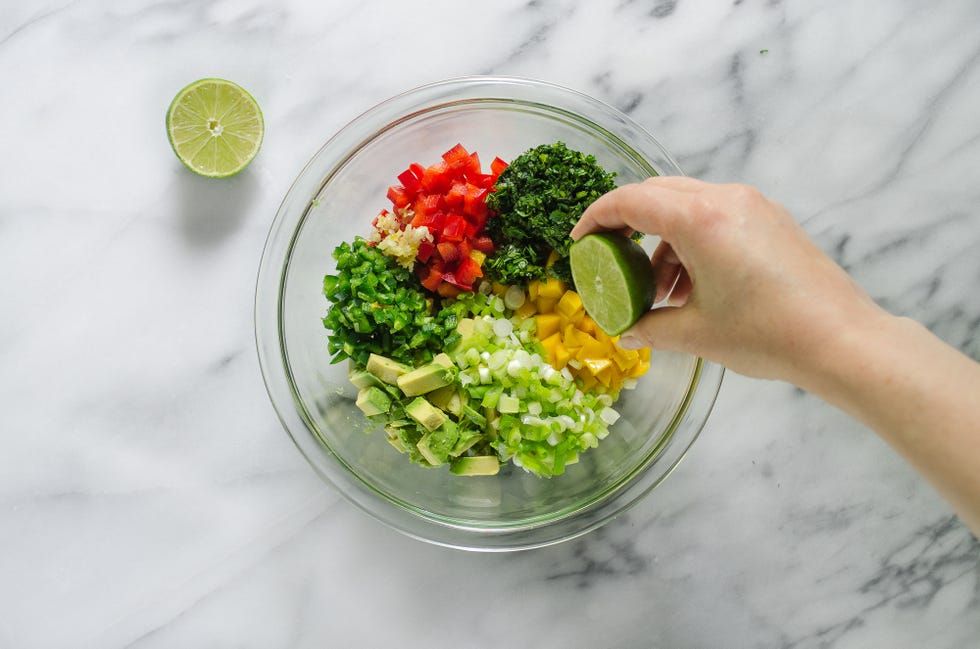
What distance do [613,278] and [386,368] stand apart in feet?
1.99

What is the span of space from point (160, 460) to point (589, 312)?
1356 mm

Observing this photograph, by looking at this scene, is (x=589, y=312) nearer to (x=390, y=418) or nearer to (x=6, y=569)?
(x=390, y=418)

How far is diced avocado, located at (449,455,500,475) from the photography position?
1.82 metres

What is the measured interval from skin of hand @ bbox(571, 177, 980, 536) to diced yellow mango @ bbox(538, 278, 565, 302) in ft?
1.30

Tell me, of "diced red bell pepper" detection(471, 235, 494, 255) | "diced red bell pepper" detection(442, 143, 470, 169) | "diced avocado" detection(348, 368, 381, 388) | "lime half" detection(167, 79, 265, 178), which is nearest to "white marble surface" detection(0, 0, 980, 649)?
"lime half" detection(167, 79, 265, 178)

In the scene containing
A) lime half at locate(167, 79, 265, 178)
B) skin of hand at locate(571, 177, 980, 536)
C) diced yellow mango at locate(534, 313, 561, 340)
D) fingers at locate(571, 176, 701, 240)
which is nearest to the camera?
skin of hand at locate(571, 177, 980, 536)

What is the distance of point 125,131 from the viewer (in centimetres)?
211

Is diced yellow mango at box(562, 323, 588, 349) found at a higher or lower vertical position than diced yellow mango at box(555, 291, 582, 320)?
lower

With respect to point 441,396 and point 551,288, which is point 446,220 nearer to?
point 551,288

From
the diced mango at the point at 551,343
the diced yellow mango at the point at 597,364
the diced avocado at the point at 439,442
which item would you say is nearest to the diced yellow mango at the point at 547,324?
the diced mango at the point at 551,343

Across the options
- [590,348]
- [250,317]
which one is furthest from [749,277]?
[250,317]

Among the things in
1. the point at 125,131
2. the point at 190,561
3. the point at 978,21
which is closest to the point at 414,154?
the point at 125,131

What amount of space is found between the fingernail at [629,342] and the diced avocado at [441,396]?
0.45 meters

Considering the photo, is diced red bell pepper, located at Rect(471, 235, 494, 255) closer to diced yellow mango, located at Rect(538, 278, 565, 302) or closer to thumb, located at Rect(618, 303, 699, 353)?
diced yellow mango, located at Rect(538, 278, 565, 302)
